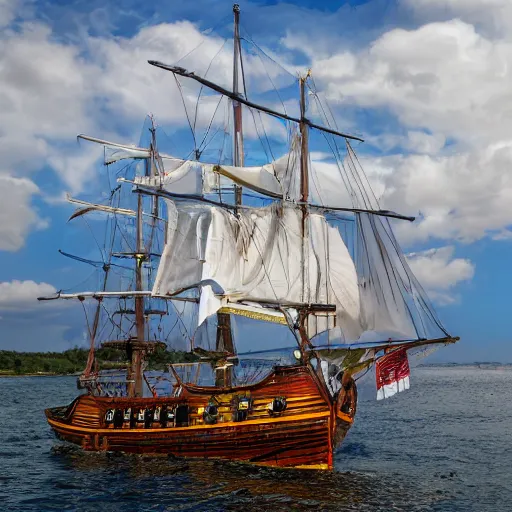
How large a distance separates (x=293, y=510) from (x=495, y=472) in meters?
13.3

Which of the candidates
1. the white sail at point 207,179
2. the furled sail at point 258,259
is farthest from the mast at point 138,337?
the furled sail at point 258,259

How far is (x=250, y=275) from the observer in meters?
39.8

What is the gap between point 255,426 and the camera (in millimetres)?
30453

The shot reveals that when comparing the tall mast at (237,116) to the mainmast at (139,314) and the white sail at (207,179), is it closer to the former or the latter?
the white sail at (207,179)

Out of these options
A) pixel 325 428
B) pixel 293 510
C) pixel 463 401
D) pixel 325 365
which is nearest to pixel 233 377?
pixel 325 365

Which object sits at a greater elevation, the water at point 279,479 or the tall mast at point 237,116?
the tall mast at point 237,116

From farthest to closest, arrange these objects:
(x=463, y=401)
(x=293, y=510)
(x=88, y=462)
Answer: (x=463, y=401) < (x=88, y=462) < (x=293, y=510)

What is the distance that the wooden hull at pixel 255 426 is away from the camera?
2969 centimetres

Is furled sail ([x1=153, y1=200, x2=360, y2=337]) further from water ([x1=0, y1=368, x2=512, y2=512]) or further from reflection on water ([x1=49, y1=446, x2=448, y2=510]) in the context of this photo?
reflection on water ([x1=49, y1=446, x2=448, y2=510])

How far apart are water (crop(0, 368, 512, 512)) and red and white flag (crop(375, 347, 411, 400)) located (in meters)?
3.89

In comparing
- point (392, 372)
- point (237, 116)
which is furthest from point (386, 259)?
point (237, 116)

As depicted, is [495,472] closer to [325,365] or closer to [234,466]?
[325,365]

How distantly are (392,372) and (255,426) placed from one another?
819 centimetres

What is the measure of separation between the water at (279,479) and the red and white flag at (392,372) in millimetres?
3891
